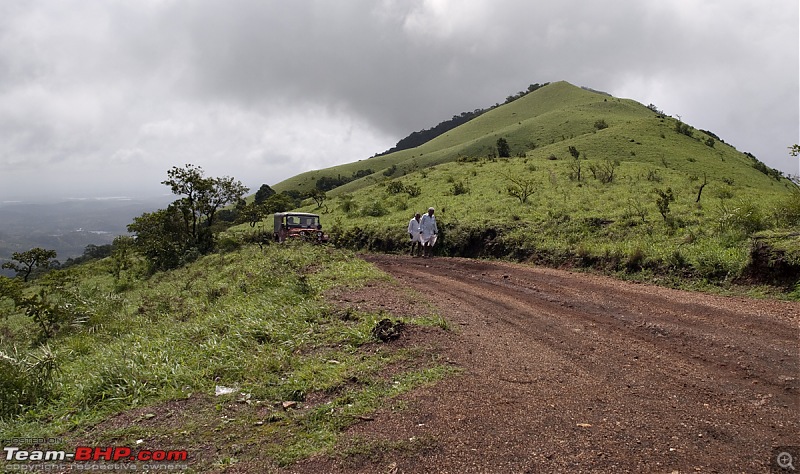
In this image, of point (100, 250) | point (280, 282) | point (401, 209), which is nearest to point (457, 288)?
point (280, 282)

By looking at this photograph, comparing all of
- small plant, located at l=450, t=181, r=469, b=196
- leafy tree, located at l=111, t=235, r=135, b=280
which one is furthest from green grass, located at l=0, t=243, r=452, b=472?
leafy tree, located at l=111, t=235, r=135, b=280

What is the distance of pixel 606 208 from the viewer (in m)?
18.2

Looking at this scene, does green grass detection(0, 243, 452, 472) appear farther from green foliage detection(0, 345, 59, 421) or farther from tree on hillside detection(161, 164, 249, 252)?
tree on hillside detection(161, 164, 249, 252)

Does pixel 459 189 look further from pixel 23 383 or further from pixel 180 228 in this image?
pixel 23 383

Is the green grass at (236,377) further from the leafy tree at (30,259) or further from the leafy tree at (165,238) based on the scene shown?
the leafy tree at (30,259)

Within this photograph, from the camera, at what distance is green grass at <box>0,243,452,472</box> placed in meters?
4.75

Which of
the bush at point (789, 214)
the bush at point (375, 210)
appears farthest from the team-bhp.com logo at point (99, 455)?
the bush at point (375, 210)

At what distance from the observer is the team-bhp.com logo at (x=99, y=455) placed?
172 inches

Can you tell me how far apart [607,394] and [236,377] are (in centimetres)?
479

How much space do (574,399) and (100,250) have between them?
87.5 metres

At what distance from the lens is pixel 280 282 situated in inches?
448

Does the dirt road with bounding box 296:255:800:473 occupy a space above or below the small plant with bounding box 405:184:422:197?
below

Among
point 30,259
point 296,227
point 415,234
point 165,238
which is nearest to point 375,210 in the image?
point 296,227

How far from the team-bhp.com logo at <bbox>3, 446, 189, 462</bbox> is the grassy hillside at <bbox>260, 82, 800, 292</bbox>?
11044 millimetres
